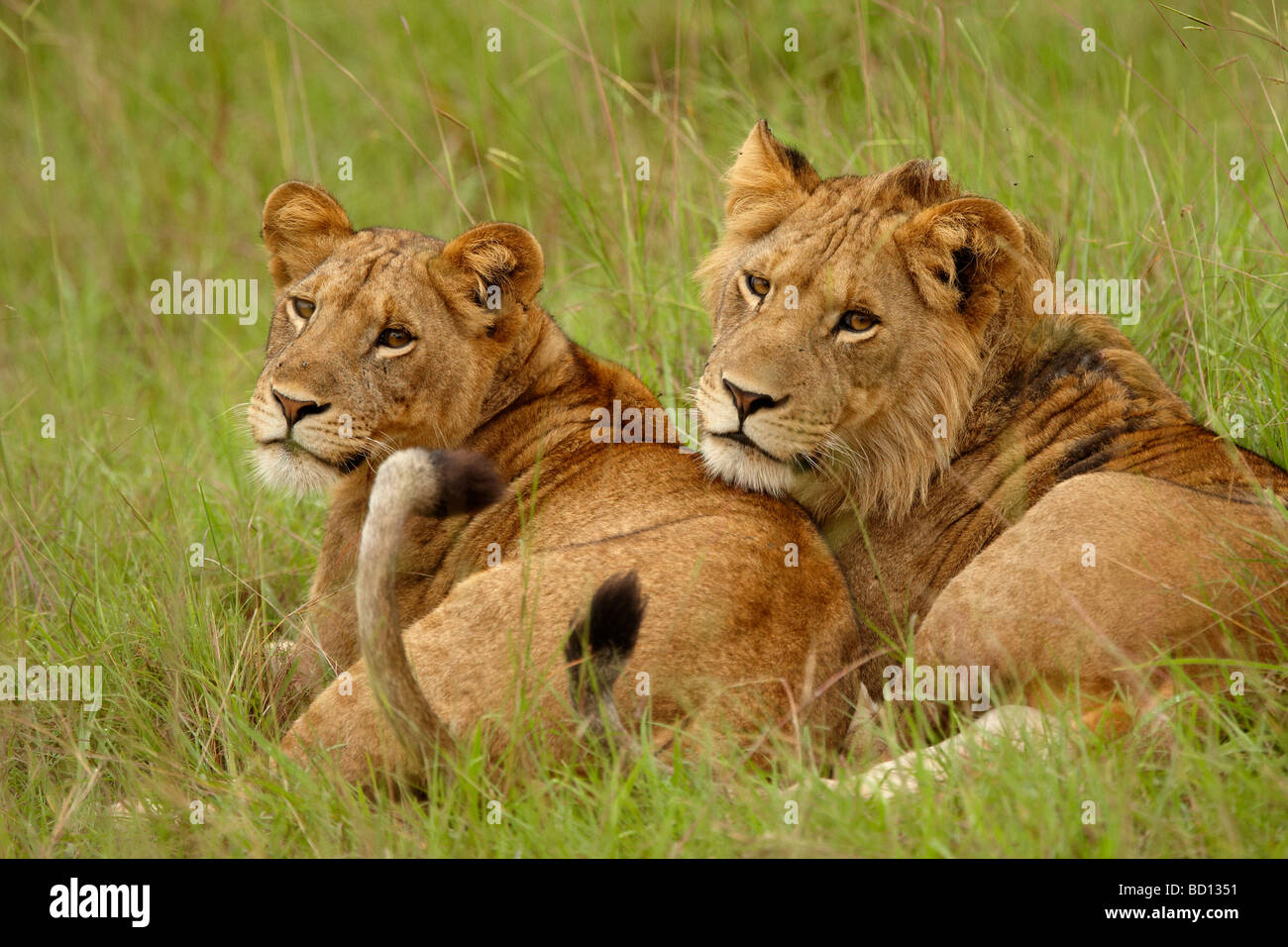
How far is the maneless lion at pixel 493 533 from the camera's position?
3137mm

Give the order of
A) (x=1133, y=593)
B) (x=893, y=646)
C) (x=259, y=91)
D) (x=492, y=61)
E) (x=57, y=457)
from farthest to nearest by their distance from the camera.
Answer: (x=259, y=91) → (x=492, y=61) → (x=57, y=457) → (x=893, y=646) → (x=1133, y=593)

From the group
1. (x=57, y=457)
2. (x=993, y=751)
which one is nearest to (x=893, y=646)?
(x=993, y=751)

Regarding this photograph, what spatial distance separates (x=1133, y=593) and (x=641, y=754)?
127 cm

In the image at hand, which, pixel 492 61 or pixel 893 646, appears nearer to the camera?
pixel 893 646

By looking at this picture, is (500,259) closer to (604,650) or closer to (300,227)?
(300,227)

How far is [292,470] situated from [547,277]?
324 cm

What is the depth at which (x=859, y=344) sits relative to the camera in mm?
3949

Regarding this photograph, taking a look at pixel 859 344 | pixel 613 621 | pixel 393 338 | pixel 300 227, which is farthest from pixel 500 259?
pixel 613 621

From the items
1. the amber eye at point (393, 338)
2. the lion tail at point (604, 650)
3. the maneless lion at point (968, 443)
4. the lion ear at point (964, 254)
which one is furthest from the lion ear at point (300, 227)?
the lion tail at point (604, 650)

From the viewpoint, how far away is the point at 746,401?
12.5ft

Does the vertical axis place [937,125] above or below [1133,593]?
above

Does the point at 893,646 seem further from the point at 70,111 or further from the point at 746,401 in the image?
the point at 70,111

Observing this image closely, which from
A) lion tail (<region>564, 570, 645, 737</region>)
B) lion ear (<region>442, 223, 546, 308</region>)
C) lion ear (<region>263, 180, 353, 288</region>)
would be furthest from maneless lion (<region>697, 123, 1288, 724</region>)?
lion ear (<region>263, 180, 353, 288</region>)

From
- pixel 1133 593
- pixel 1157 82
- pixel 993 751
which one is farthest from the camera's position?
pixel 1157 82
